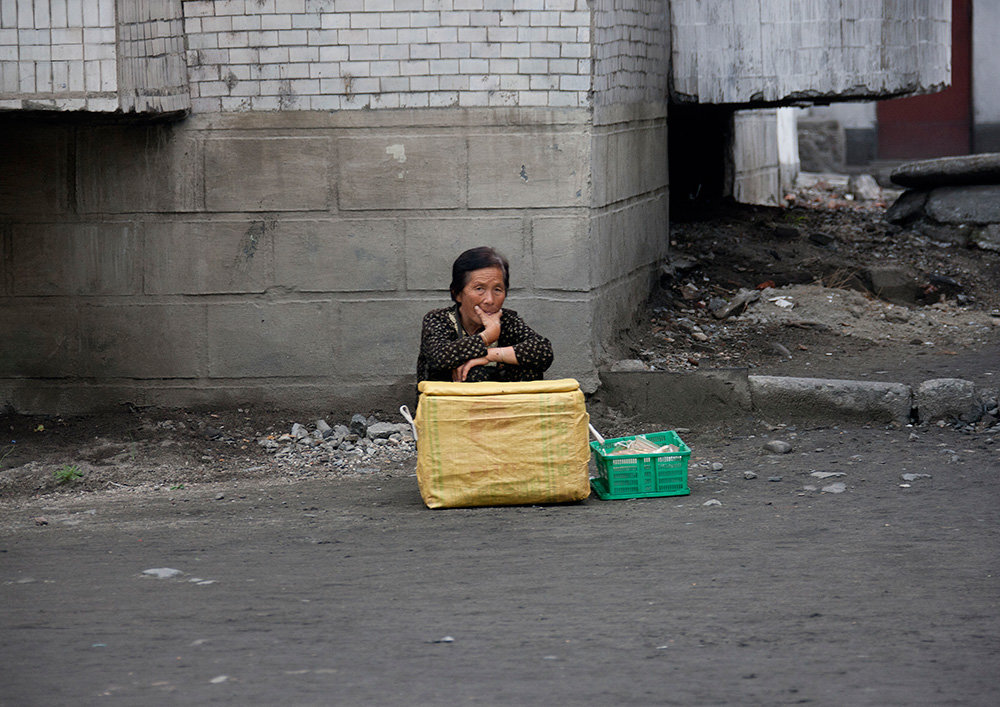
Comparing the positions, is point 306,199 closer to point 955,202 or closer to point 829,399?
point 829,399

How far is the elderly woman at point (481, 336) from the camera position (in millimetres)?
5414

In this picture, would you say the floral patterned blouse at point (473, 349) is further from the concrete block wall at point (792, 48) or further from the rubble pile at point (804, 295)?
the concrete block wall at point (792, 48)

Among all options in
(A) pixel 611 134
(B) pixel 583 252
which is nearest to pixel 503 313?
(B) pixel 583 252

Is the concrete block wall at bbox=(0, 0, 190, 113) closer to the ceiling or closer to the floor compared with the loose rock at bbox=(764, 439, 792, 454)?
closer to the ceiling

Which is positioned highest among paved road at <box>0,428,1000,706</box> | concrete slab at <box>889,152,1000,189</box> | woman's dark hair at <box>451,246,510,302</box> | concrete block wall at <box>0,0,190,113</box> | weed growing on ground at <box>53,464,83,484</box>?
concrete block wall at <box>0,0,190,113</box>

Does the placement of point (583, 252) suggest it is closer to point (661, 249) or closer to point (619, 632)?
point (661, 249)

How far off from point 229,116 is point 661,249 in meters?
3.31

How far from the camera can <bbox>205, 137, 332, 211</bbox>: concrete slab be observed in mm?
6766

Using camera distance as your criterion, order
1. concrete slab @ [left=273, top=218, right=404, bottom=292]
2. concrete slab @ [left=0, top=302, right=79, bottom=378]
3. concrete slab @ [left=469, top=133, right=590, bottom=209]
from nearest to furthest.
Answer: concrete slab @ [left=469, top=133, right=590, bottom=209] → concrete slab @ [left=273, top=218, right=404, bottom=292] → concrete slab @ [left=0, top=302, right=79, bottom=378]

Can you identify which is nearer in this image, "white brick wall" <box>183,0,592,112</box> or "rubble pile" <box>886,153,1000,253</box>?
"white brick wall" <box>183,0,592,112</box>

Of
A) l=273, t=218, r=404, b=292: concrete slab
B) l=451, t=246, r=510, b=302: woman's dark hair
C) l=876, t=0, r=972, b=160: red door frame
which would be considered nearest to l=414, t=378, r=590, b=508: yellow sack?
l=451, t=246, r=510, b=302: woman's dark hair

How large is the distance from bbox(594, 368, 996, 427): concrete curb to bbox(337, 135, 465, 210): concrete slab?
1464 mm

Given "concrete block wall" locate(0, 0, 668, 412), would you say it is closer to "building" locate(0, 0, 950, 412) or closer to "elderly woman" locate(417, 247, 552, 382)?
"building" locate(0, 0, 950, 412)

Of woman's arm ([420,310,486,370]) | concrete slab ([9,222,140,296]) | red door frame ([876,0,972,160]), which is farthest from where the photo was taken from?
red door frame ([876,0,972,160])
